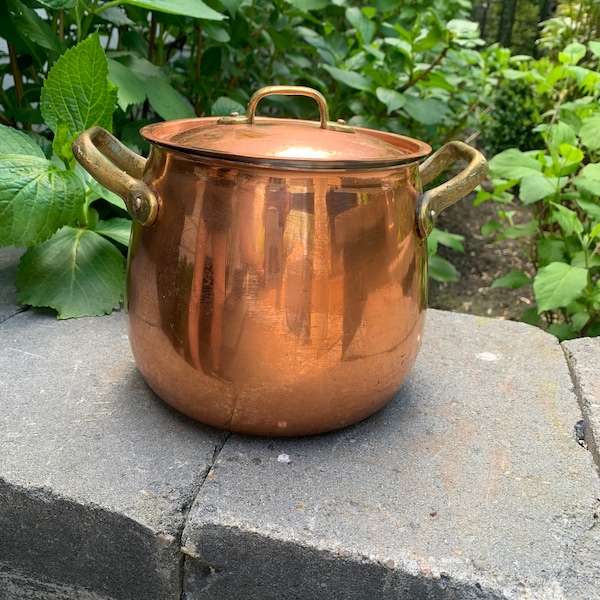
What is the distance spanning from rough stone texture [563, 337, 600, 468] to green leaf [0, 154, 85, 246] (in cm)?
84

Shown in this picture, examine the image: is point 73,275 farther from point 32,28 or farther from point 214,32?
point 214,32

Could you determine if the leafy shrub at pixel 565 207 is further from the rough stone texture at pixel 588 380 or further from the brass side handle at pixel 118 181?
the brass side handle at pixel 118 181

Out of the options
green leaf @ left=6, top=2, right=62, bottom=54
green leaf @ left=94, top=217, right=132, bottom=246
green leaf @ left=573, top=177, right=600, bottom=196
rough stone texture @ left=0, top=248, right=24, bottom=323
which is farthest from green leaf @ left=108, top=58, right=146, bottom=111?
green leaf @ left=573, top=177, right=600, bottom=196

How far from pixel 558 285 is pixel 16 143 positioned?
103 cm

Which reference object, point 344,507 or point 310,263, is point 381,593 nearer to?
point 344,507

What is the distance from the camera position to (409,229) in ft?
2.38

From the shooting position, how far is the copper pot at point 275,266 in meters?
0.65

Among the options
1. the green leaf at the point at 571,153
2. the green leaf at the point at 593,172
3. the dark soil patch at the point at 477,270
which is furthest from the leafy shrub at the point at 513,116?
the green leaf at the point at 593,172

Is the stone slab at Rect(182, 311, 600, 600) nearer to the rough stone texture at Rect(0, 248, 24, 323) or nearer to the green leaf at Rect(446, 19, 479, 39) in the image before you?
the rough stone texture at Rect(0, 248, 24, 323)

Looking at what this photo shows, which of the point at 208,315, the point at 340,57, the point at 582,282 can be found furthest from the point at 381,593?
the point at 340,57

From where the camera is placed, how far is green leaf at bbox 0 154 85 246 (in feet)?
3.10

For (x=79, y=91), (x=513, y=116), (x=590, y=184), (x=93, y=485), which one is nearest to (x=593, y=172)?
(x=590, y=184)

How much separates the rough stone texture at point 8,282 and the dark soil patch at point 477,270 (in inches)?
51.4

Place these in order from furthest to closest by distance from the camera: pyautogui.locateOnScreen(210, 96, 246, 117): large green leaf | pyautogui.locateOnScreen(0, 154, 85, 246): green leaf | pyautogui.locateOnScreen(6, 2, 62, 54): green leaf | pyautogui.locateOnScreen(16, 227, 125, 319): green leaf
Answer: pyautogui.locateOnScreen(210, 96, 246, 117): large green leaf < pyautogui.locateOnScreen(6, 2, 62, 54): green leaf < pyautogui.locateOnScreen(16, 227, 125, 319): green leaf < pyautogui.locateOnScreen(0, 154, 85, 246): green leaf
